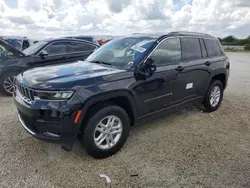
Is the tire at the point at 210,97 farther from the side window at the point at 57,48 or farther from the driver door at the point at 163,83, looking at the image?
the side window at the point at 57,48

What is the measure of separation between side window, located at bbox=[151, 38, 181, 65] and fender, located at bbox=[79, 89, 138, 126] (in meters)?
0.84

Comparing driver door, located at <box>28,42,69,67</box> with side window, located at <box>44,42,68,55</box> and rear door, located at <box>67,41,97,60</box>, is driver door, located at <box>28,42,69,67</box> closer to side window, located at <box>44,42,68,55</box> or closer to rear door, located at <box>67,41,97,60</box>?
side window, located at <box>44,42,68,55</box>

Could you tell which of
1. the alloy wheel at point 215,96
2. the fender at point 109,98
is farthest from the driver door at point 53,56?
the alloy wheel at point 215,96

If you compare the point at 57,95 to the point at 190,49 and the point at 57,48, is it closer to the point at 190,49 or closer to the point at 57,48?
the point at 190,49

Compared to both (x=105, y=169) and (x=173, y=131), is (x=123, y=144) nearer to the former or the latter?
(x=105, y=169)

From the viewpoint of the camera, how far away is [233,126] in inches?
185

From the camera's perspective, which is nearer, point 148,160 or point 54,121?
point 54,121

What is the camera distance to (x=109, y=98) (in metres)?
3.23

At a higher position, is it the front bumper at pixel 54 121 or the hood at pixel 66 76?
the hood at pixel 66 76

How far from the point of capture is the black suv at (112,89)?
9.59 ft

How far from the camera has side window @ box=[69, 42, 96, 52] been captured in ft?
24.7

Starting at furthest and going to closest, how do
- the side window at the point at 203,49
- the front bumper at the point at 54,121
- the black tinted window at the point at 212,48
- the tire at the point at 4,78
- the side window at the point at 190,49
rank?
the tire at the point at 4,78 < the black tinted window at the point at 212,48 < the side window at the point at 203,49 < the side window at the point at 190,49 < the front bumper at the point at 54,121

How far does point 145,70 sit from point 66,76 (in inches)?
46.9

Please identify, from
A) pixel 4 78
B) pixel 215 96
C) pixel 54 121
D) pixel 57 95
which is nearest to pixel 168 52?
pixel 215 96
